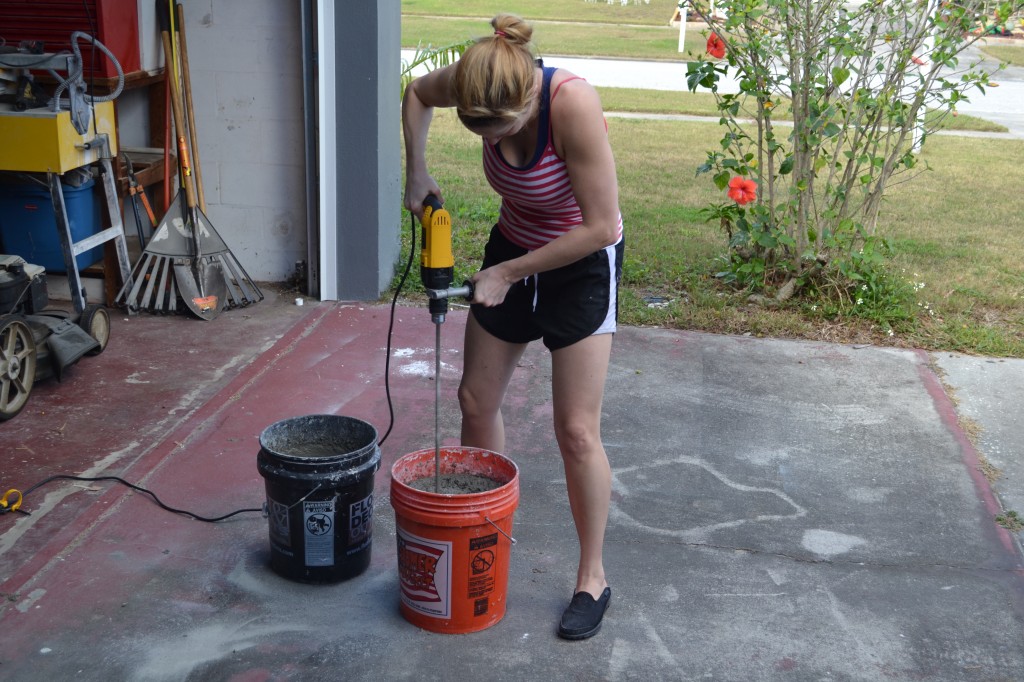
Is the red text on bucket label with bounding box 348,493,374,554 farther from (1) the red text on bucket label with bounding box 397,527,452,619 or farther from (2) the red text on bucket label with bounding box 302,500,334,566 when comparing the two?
(1) the red text on bucket label with bounding box 397,527,452,619

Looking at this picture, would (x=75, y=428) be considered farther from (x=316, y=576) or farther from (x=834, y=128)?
(x=834, y=128)

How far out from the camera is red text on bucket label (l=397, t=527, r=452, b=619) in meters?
2.82

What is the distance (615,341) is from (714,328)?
633mm

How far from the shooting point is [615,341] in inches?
216

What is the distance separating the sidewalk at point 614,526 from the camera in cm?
288

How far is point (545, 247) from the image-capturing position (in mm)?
2717

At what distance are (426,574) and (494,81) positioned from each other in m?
1.37

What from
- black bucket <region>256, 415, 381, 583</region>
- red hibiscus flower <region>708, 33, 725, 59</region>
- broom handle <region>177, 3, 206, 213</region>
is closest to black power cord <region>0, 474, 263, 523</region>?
black bucket <region>256, 415, 381, 583</region>

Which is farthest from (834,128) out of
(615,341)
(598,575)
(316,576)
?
(316,576)

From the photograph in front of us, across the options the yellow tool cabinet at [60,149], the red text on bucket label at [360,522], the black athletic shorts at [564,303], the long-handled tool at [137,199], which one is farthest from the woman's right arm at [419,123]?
the long-handled tool at [137,199]

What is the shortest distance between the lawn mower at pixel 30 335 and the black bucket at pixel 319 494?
5.72 ft

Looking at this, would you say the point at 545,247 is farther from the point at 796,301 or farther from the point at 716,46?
the point at 796,301

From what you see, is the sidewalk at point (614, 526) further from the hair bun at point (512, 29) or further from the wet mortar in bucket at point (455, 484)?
the hair bun at point (512, 29)

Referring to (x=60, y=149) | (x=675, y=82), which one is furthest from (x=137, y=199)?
(x=675, y=82)
